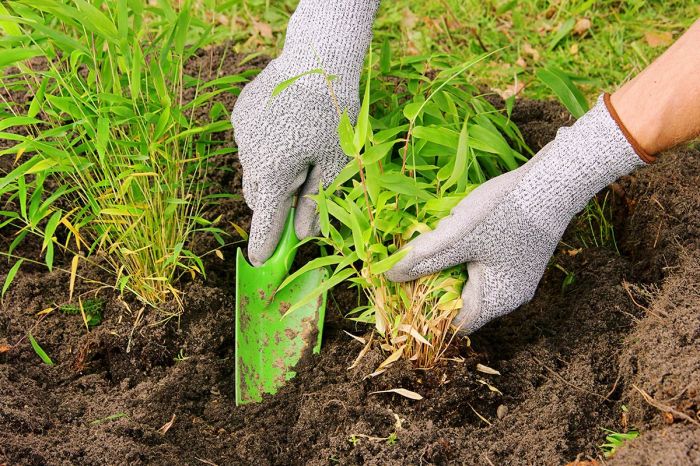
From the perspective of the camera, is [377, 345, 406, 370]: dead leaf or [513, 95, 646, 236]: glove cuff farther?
[377, 345, 406, 370]: dead leaf

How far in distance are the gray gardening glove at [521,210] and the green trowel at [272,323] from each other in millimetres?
334

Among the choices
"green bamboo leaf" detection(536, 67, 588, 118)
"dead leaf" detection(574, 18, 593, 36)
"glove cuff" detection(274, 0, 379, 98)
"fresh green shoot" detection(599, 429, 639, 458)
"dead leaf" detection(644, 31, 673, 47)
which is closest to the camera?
"fresh green shoot" detection(599, 429, 639, 458)

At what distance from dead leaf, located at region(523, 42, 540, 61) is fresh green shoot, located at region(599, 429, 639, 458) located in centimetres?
185

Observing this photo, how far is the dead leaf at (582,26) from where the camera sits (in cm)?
316

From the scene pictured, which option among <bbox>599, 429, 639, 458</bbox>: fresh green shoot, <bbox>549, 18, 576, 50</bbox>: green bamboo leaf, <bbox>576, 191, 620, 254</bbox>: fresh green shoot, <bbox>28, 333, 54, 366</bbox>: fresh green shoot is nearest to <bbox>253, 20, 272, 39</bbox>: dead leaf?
<bbox>549, 18, 576, 50</bbox>: green bamboo leaf

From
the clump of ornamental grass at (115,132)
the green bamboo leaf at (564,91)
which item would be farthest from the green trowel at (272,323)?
the green bamboo leaf at (564,91)

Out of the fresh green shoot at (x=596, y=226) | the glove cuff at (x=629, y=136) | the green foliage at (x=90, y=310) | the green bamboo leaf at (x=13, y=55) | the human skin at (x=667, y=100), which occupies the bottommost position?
the green foliage at (x=90, y=310)

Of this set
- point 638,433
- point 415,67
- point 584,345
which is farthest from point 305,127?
point 638,433

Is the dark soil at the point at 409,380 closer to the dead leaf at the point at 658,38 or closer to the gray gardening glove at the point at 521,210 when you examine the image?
the gray gardening glove at the point at 521,210

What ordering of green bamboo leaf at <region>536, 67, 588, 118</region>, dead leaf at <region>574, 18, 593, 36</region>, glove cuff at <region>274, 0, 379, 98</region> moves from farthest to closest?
dead leaf at <region>574, 18, 593, 36</region> < green bamboo leaf at <region>536, 67, 588, 118</region> < glove cuff at <region>274, 0, 379, 98</region>

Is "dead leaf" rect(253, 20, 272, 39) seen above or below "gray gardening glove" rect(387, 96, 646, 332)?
below

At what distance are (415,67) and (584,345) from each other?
33.4 inches

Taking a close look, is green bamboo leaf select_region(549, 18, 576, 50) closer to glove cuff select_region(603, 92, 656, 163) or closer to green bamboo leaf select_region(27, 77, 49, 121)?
glove cuff select_region(603, 92, 656, 163)

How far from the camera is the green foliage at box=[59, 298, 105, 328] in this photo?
80.2 inches
